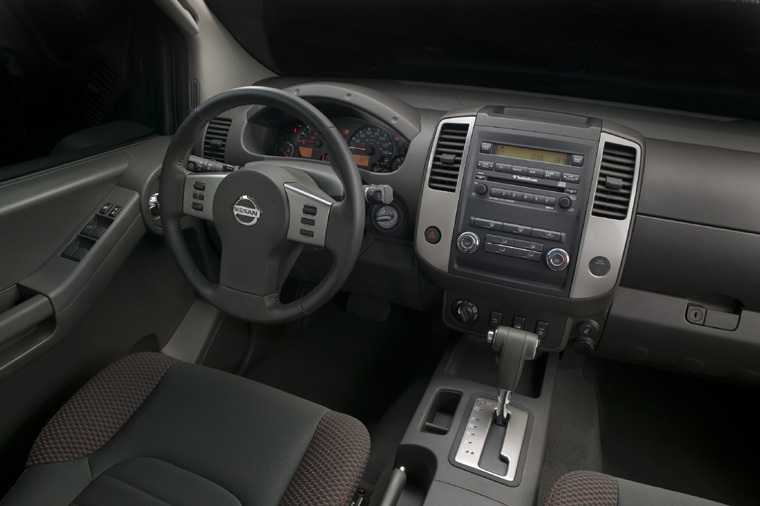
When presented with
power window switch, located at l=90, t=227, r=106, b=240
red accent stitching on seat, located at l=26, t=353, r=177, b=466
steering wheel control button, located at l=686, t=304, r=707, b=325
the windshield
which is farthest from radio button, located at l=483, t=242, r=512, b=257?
power window switch, located at l=90, t=227, r=106, b=240

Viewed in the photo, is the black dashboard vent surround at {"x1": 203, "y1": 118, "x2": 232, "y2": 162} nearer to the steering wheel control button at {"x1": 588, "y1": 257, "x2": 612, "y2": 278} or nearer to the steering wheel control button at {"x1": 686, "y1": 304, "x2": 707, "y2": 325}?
the steering wheel control button at {"x1": 588, "y1": 257, "x2": 612, "y2": 278}

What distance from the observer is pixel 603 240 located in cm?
136

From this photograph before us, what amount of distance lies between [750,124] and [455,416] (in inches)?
48.1

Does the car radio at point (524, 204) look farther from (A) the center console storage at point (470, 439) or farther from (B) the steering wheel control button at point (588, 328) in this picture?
(A) the center console storage at point (470, 439)

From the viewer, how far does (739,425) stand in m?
1.94

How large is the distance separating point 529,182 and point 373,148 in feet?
1.67

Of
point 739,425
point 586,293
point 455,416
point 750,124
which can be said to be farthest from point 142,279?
point 739,425

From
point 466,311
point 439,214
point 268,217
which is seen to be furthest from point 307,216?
point 466,311

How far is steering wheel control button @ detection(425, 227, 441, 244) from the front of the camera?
150cm

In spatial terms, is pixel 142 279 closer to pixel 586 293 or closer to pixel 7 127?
pixel 7 127

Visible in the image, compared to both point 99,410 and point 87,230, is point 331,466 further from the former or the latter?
point 87,230

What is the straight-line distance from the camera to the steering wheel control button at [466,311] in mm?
1606

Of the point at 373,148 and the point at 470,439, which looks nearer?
the point at 470,439

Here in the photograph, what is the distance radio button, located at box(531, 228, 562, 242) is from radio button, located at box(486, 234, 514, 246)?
0.20 ft
